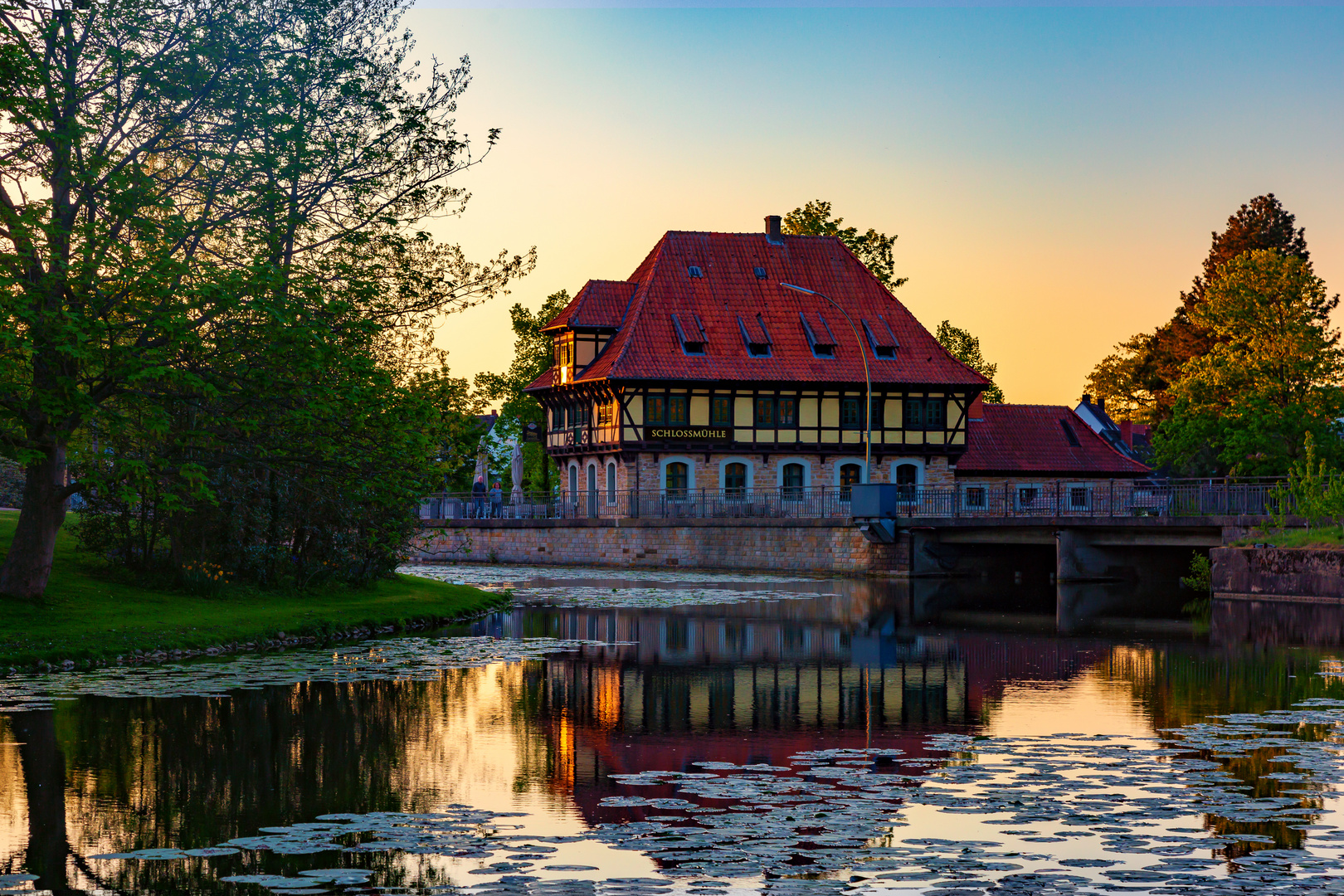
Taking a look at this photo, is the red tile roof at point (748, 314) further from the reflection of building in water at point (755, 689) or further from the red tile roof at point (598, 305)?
the reflection of building in water at point (755, 689)

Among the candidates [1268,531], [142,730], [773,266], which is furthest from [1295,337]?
[142,730]

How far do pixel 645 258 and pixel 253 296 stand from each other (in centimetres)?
4880

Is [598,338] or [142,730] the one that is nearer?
[142,730]

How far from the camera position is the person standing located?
224 ft

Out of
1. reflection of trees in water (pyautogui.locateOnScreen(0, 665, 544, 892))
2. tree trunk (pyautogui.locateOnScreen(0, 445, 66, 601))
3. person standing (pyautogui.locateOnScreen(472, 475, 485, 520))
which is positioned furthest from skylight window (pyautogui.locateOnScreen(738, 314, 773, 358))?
reflection of trees in water (pyautogui.locateOnScreen(0, 665, 544, 892))

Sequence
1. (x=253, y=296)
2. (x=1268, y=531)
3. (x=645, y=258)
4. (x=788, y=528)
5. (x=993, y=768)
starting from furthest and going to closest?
1. (x=645, y=258)
2. (x=788, y=528)
3. (x=1268, y=531)
4. (x=253, y=296)
5. (x=993, y=768)

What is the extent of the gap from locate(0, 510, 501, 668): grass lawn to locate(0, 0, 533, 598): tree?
116cm

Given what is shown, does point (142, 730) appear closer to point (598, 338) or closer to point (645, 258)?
point (598, 338)

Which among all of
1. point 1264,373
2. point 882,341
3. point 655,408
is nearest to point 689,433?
point 655,408

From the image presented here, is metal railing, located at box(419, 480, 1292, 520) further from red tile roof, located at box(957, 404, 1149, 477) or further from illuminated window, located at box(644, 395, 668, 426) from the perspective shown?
illuminated window, located at box(644, 395, 668, 426)

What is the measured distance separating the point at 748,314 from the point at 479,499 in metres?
14.4

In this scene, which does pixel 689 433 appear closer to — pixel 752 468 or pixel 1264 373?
pixel 752 468

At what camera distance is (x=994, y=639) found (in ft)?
88.2

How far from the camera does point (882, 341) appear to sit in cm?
6538
